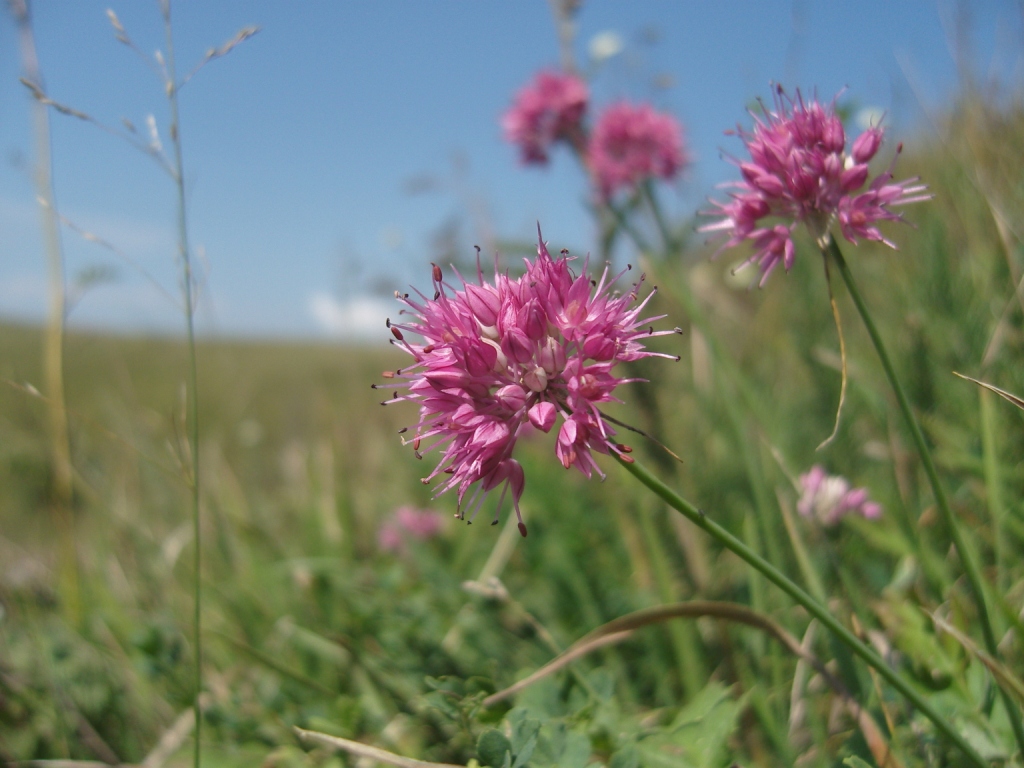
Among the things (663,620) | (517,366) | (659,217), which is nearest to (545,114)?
(659,217)

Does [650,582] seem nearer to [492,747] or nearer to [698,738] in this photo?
[698,738]

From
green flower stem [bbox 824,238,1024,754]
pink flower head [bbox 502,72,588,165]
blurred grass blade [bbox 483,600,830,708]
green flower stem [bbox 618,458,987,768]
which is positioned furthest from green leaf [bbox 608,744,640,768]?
pink flower head [bbox 502,72,588,165]

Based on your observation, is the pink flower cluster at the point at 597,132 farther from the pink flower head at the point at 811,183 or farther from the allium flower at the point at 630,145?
the pink flower head at the point at 811,183

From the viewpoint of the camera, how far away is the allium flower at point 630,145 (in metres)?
3.06

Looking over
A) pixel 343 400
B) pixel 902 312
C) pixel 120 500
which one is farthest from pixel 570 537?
pixel 343 400

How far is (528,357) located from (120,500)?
3.23m

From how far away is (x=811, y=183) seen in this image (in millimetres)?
1109

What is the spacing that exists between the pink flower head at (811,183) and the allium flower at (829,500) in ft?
2.22

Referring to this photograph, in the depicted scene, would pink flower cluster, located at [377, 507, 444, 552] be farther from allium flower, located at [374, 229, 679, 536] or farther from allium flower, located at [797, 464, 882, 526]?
allium flower, located at [374, 229, 679, 536]

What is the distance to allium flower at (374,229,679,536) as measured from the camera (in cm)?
97

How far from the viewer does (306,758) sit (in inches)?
52.5

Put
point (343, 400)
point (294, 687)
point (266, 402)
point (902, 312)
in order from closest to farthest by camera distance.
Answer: point (294, 687) < point (902, 312) < point (343, 400) < point (266, 402)

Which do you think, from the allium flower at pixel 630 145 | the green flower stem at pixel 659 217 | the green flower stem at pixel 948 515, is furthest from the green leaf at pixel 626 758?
the allium flower at pixel 630 145

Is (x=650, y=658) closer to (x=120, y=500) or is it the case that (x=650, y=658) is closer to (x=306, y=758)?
(x=306, y=758)
